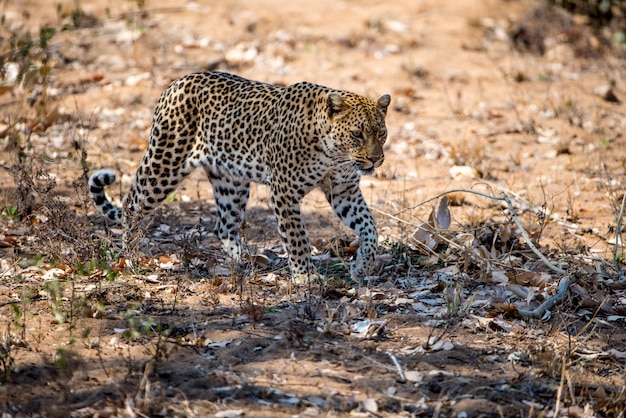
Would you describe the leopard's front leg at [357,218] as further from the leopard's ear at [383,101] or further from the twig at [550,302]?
the twig at [550,302]

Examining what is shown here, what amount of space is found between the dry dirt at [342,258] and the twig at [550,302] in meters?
0.03

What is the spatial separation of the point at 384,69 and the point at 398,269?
6.66 m

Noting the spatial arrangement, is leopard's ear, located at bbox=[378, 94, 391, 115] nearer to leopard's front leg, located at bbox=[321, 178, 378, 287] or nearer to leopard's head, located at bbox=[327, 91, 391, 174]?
leopard's head, located at bbox=[327, 91, 391, 174]

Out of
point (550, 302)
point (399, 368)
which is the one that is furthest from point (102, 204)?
point (550, 302)

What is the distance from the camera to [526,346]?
19.1 feet

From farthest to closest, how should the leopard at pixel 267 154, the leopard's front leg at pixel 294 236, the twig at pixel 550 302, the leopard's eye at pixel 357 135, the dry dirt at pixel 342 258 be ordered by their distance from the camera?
the leopard's front leg at pixel 294 236 → the leopard at pixel 267 154 → the leopard's eye at pixel 357 135 → the twig at pixel 550 302 → the dry dirt at pixel 342 258

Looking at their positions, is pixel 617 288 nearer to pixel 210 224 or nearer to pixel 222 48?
pixel 210 224

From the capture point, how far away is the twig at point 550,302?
6199mm

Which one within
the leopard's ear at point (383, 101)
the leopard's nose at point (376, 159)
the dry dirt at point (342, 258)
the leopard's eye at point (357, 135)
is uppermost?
the leopard's ear at point (383, 101)

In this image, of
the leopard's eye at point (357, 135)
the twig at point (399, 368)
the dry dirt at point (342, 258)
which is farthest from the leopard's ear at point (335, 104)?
the twig at point (399, 368)

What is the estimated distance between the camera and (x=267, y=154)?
752cm

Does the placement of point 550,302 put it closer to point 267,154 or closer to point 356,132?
point 356,132

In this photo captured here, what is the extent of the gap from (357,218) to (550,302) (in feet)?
6.34

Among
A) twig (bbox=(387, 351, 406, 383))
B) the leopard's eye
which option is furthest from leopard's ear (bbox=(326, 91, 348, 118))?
twig (bbox=(387, 351, 406, 383))
